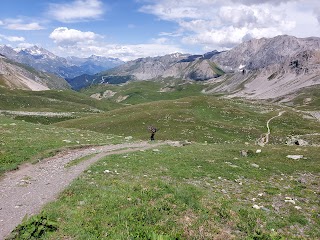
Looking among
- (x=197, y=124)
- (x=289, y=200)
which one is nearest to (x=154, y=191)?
(x=289, y=200)

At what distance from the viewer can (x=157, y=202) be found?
19.4 metres

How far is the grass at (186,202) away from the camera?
1644 cm

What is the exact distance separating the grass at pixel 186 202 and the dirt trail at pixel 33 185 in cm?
119

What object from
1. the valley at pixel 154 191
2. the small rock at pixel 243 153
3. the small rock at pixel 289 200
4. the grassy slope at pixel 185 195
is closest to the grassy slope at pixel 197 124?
the valley at pixel 154 191

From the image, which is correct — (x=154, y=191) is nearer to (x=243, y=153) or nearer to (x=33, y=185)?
(x=33, y=185)

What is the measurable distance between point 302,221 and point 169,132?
174 ft

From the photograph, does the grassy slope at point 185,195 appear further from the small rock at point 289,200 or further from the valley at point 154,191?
the small rock at point 289,200

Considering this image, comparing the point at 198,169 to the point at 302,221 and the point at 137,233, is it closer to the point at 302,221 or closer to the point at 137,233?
the point at 302,221

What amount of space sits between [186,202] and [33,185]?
443 inches

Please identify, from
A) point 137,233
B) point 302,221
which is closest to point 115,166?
point 137,233

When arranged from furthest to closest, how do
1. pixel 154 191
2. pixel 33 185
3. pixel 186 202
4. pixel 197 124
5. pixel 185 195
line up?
pixel 197 124
pixel 33 185
pixel 154 191
pixel 185 195
pixel 186 202

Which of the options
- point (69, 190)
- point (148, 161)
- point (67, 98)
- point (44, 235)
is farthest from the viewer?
point (67, 98)

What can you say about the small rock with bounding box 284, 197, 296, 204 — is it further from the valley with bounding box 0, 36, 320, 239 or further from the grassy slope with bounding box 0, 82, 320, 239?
the grassy slope with bounding box 0, 82, 320, 239

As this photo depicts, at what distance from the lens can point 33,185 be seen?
2298 cm
